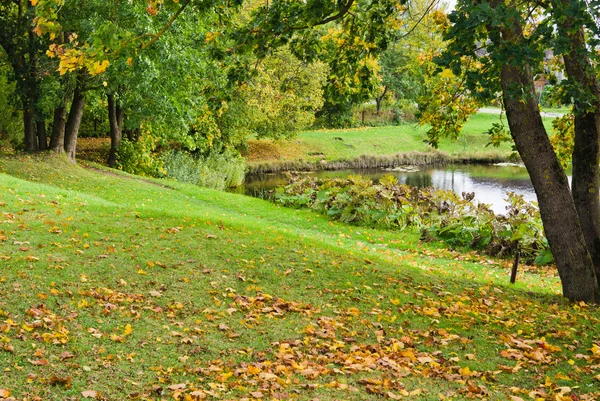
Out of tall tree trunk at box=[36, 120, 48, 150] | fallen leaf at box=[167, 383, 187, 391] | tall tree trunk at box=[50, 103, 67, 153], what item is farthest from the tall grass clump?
fallen leaf at box=[167, 383, 187, 391]

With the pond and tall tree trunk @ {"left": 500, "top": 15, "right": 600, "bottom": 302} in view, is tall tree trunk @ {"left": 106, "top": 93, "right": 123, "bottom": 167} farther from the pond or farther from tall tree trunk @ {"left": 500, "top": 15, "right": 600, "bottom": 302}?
tall tree trunk @ {"left": 500, "top": 15, "right": 600, "bottom": 302}

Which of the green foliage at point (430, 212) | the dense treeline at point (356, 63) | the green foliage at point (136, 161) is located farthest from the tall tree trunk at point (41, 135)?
the green foliage at point (430, 212)

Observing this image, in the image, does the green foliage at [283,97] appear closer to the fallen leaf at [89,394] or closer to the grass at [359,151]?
the grass at [359,151]

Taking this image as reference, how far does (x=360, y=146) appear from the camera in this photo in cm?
4762

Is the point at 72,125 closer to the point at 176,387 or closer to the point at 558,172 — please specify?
the point at 558,172

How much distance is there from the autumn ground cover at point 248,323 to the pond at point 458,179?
61.9ft

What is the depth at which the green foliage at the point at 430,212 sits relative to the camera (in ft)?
51.6

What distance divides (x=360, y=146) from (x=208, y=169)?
62.5ft

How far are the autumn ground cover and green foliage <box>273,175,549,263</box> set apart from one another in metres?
5.54

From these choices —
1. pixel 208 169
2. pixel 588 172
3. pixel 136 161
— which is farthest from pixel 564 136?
pixel 208 169

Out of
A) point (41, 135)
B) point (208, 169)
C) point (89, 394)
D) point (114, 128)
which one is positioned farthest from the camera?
point (208, 169)

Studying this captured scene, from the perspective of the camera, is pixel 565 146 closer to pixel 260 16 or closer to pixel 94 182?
pixel 260 16

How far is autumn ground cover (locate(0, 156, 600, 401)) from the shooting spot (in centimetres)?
564

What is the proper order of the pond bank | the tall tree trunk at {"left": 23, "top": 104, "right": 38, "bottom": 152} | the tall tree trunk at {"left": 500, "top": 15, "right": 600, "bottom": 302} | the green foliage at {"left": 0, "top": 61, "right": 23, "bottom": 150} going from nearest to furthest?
the tall tree trunk at {"left": 500, "top": 15, "right": 600, "bottom": 302} < the tall tree trunk at {"left": 23, "top": 104, "right": 38, "bottom": 152} < the green foliage at {"left": 0, "top": 61, "right": 23, "bottom": 150} < the pond bank
